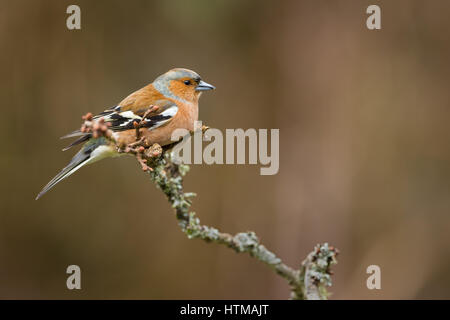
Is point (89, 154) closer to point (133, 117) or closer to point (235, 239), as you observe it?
point (133, 117)

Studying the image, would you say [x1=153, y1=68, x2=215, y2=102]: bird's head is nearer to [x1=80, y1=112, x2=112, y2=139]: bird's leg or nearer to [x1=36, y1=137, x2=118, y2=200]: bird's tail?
[x1=36, y1=137, x2=118, y2=200]: bird's tail

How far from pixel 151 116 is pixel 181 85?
0.51 metres

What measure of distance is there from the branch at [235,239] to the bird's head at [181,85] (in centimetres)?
101

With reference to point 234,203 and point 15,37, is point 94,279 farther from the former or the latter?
point 15,37

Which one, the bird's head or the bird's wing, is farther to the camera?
the bird's head

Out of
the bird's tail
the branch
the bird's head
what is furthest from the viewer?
the bird's head

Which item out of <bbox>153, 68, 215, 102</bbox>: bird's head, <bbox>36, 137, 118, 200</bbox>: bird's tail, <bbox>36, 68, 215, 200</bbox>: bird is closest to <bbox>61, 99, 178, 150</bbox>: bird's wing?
<bbox>36, 68, 215, 200</bbox>: bird

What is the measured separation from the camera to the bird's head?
153 inches

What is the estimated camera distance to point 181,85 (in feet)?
12.9

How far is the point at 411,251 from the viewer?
5332mm

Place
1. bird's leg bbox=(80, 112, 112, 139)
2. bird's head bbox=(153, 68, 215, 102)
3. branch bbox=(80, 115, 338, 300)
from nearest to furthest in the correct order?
bird's leg bbox=(80, 112, 112, 139) → branch bbox=(80, 115, 338, 300) → bird's head bbox=(153, 68, 215, 102)

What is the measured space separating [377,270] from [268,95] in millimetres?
2390

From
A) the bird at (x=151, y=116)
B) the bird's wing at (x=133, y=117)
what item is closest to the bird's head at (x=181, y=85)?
the bird at (x=151, y=116)

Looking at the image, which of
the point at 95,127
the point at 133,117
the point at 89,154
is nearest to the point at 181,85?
the point at 133,117
